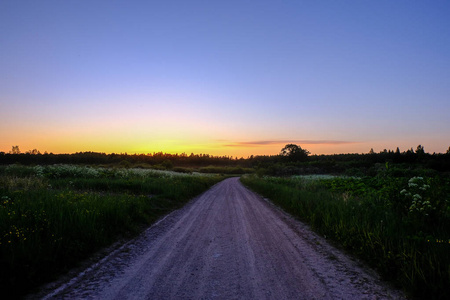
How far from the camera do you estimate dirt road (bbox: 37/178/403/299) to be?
4.19m

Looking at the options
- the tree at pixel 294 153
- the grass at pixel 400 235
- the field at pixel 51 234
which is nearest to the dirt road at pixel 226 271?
the grass at pixel 400 235

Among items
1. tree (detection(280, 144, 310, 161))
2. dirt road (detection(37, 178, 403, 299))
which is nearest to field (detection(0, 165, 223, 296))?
dirt road (detection(37, 178, 403, 299))

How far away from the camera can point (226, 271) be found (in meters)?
5.08

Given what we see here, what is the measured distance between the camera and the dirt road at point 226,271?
4.19 meters

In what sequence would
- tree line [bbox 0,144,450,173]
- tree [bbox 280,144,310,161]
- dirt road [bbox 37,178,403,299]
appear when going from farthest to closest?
1. tree [bbox 280,144,310,161]
2. tree line [bbox 0,144,450,173]
3. dirt road [bbox 37,178,403,299]

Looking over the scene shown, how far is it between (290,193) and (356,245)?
360 inches

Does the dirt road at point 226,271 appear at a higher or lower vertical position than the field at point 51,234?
lower

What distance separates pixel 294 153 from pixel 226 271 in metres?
91.5

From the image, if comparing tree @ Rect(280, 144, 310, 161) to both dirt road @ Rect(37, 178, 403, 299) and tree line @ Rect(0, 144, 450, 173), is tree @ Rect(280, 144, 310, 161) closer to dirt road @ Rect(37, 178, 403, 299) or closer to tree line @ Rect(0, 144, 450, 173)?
tree line @ Rect(0, 144, 450, 173)

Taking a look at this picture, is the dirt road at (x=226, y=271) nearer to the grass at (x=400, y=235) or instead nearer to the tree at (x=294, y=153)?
the grass at (x=400, y=235)

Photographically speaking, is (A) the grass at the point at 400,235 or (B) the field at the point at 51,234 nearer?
(A) the grass at the point at 400,235

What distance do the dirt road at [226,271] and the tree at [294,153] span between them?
86.9 m

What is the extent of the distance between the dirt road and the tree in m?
86.9

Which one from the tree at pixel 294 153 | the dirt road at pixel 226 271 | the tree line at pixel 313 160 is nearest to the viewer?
the dirt road at pixel 226 271
